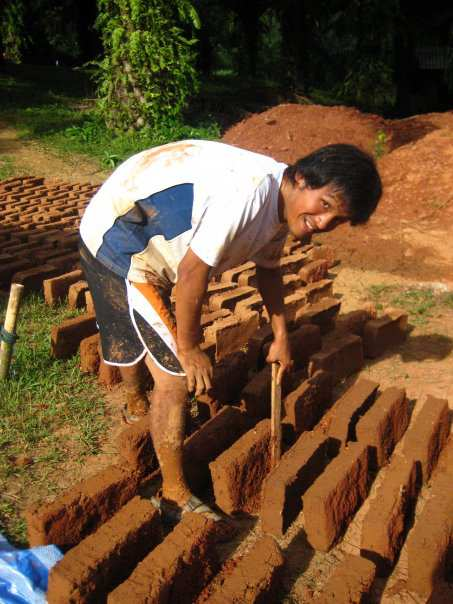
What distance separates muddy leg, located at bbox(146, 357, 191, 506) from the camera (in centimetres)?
277

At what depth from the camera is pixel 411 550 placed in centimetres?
250

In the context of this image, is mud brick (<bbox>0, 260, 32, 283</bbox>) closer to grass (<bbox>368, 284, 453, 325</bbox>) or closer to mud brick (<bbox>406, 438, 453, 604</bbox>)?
grass (<bbox>368, 284, 453, 325</bbox>)

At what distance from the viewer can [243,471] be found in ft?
9.82

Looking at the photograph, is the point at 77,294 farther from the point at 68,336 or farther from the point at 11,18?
the point at 11,18

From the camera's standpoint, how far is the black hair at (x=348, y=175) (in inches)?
92.4

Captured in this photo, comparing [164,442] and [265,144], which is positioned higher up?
[164,442]

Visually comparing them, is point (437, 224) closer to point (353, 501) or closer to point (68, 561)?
point (353, 501)

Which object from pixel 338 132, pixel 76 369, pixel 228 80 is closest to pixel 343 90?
→ pixel 338 132

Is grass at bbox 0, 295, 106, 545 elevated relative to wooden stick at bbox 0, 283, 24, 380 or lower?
lower

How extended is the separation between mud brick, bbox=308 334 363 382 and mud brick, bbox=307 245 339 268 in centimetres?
210

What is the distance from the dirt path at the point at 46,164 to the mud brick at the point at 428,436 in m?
7.48

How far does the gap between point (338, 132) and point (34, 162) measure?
5056 mm

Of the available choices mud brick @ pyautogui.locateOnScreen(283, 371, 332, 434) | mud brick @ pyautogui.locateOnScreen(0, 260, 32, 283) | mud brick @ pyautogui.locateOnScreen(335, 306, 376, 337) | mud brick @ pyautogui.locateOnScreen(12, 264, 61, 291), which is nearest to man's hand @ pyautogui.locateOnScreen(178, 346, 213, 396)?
mud brick @ pyautogui.locateOnScreen(283, 371, 332, 434)

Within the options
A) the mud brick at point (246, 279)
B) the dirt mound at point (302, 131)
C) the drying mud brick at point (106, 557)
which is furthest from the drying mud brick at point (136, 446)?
the dirt mound at point (302, 131)
